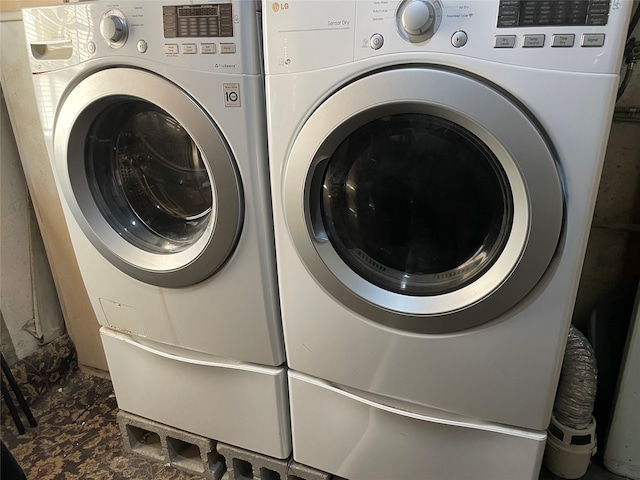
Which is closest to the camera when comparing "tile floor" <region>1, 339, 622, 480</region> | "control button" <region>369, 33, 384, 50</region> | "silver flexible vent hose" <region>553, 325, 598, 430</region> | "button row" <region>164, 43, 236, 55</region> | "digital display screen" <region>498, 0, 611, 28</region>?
"digital display screen" <region>498, 0, 611, 28</region>

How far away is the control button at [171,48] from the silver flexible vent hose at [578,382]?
44.2 inches

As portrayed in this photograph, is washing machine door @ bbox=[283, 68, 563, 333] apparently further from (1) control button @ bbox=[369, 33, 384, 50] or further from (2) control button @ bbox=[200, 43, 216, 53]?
(2) control button @ bbox=[200, 43, 216, 53]

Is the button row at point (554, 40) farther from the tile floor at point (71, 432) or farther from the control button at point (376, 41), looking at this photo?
the tile floor at point (71, 432)

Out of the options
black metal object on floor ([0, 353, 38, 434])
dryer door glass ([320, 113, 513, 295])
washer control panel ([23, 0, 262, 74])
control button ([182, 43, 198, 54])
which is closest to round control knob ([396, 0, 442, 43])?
dryer door glass ([320, 113, 513, 295])

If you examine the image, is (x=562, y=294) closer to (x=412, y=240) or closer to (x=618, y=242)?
(x=412, y=240)

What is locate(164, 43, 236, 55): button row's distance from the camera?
0.85 m

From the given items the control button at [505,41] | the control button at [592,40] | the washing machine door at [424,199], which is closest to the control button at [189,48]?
the washing machine door at [424,199]

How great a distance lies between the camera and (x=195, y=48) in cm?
87

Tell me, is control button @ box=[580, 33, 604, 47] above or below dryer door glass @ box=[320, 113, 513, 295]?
above

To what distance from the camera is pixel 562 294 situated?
80cm

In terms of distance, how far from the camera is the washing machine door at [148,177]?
919 millimetres

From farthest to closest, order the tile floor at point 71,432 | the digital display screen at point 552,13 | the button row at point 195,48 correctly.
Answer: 1. the tile floor at point 71,432
2. the button row at point 195,48
3. the digital display screen at point 552,13

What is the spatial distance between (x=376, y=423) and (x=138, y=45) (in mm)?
915

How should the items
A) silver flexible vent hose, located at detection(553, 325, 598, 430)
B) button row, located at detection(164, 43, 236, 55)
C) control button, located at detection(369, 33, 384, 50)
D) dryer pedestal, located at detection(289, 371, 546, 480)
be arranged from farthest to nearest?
silver flexible vent hose, located at detection(553, 325, 598, 430), dryer pedestal, located at detection(289, 371, 546, 480), button row, located at detection(164, 43, 236, 55), control button, located at detection(369, 33, 384, 50)
